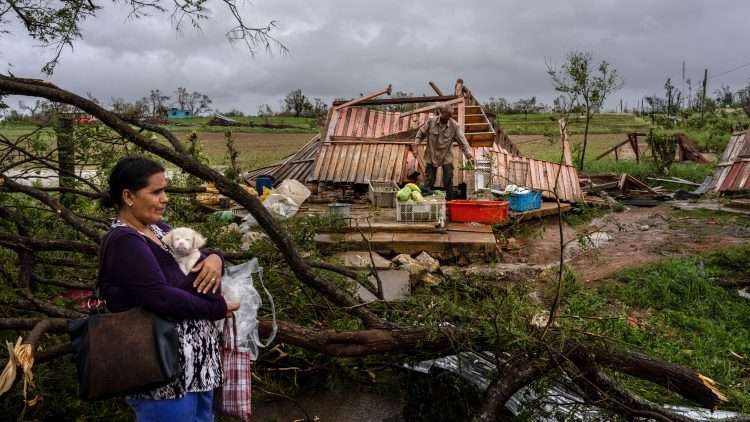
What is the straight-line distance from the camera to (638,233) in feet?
33.9

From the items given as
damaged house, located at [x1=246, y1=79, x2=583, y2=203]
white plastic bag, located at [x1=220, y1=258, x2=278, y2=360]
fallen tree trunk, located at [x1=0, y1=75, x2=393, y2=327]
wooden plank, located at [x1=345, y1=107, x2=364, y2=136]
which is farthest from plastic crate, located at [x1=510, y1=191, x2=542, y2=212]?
white plastic bag, located at [x1=220, y1=258, x2=278, y2=360]

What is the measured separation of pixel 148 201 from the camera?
6.95 ft

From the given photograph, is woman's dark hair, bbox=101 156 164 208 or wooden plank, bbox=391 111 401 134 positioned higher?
wooden plank, bbox=391 111 401 134

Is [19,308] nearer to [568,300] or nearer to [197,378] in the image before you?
[197,378]

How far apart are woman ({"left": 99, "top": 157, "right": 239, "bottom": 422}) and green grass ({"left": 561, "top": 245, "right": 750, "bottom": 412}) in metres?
1.94

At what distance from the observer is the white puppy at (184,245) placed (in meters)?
2.20

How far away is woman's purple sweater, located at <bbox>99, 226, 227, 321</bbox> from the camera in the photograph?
1951mm

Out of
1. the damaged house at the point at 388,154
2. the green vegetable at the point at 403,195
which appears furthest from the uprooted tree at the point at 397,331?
the damaged house at the point at 388,154

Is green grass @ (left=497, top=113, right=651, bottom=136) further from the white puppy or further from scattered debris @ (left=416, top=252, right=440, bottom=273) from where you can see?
the white puppy

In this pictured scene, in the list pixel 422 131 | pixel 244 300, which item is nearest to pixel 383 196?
pixel 422 131

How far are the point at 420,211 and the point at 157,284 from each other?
22.2 feet

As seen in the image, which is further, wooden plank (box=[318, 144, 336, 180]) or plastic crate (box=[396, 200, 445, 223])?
wooden plank (box=[318, 144, 336, 180])

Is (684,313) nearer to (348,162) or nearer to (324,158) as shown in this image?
(348,162)

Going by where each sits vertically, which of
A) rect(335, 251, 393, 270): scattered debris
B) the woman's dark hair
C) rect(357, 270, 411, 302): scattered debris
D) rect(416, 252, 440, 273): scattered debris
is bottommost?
rect(416, 252, 440, 273): scattered debris
